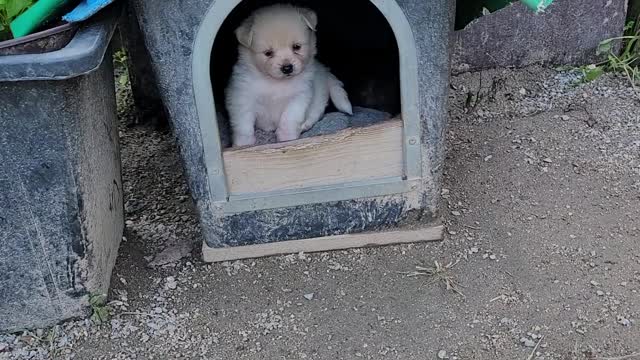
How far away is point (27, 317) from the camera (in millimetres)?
2035

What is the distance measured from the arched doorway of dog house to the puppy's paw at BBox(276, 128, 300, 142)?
0.19 metres

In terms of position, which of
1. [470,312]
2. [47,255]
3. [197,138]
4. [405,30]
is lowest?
[470,312]

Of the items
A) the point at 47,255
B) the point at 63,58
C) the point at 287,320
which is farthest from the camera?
the point at 287,320

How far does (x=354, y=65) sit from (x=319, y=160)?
790mm

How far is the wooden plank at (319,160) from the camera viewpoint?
2.13 meters

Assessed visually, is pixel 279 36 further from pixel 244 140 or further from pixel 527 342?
pixel 527 342

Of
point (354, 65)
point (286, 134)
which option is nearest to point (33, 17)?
point (286, 134)

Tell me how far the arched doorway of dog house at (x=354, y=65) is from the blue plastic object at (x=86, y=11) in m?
0.43

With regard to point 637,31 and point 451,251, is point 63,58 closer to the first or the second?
point 451,251

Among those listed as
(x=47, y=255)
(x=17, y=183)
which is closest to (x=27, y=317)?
(x=47, y=255)

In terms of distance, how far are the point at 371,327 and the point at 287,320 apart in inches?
8.6

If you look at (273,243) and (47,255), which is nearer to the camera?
(47,255)

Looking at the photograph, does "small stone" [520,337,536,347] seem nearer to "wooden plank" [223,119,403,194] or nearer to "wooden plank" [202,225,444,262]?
"wooden plank" [202,225,444,262]

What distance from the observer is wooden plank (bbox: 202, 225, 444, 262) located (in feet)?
7.43
